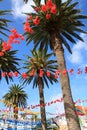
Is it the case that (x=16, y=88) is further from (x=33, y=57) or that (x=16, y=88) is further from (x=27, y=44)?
(x=27, y=44)

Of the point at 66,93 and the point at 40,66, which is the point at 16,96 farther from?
the point at 66,93

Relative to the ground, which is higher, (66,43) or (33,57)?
(33,57)

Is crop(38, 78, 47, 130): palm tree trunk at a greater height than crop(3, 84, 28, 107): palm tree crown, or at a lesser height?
lesser

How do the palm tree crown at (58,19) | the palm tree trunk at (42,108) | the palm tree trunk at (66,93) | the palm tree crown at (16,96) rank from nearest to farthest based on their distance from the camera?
the palm tree trunk at (66,93) < the palm tree crown at (58,19) < the palm tree trunk at (42,108) < the palm tree crown at (16,96)

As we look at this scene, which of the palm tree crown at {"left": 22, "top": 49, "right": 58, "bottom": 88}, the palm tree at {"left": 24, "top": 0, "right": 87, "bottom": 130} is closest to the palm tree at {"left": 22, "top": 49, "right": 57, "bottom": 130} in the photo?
the palm tree crown at {"left": 22, "top": 49, "right": 58, "bottom": 88}

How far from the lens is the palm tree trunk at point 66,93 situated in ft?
58.0

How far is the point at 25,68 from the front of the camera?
40.4 m

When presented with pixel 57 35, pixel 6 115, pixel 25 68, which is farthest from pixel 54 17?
Result: pixel 25 68

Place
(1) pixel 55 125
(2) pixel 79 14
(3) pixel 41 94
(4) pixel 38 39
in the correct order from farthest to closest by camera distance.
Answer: (1) pixel 55 125 < (3) pixel 41 94 < (4) pixel 38 39 < (2) pixel 79 14

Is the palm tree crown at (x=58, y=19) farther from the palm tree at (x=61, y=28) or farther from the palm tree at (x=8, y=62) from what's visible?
the palm tree at (x=8, y=62)

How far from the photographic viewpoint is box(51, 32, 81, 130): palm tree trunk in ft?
58.0

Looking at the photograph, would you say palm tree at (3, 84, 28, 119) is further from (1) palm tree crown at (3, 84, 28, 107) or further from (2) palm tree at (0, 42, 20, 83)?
(2) palm tree at (0, 42, 20, 83)

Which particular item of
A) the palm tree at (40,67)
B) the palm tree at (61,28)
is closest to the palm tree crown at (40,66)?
the palm tree at (40,67)

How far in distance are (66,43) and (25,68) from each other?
14150mm
